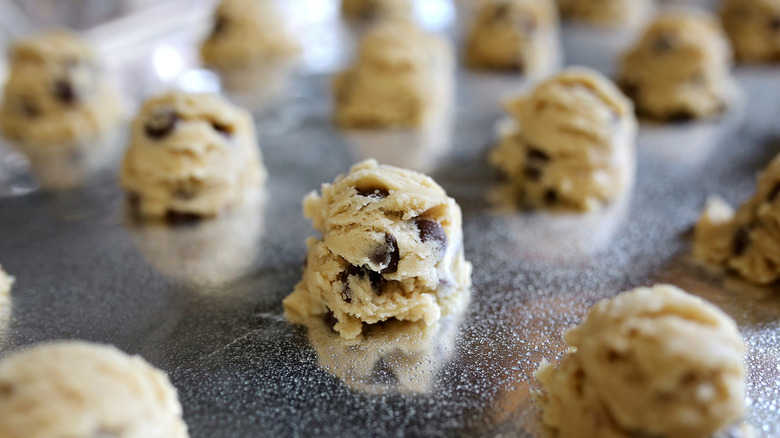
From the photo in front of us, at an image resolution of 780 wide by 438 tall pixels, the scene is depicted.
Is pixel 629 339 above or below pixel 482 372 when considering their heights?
above

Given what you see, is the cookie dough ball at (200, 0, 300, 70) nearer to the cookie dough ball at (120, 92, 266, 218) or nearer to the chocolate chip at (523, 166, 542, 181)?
the cookie dough ball at (120, 92, 266, 218)

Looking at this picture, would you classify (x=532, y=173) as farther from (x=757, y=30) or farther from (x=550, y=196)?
(x=757, y=30)

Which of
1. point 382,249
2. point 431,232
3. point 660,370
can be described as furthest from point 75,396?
point 660,370

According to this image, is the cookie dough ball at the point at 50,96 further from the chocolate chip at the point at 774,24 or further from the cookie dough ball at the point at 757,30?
the chocolate chip at the point at 774,24

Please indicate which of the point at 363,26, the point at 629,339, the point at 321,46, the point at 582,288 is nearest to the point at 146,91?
the point at 321,46

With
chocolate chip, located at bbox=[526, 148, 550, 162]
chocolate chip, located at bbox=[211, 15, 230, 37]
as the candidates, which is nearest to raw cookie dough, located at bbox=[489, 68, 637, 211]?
chocolate chip, located at bbox=[526, 148, 550, 162]

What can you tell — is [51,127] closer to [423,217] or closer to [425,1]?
[423,217]
